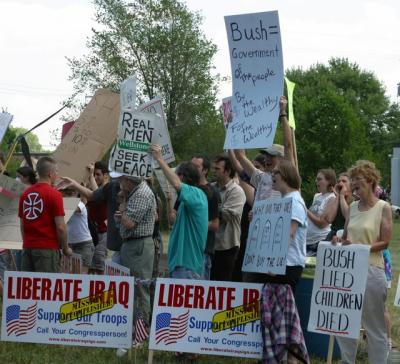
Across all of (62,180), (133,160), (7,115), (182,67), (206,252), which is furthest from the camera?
(182,67)

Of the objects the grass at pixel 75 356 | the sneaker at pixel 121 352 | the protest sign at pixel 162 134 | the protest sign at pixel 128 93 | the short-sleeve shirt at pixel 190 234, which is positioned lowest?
the grass at pixel 75 356

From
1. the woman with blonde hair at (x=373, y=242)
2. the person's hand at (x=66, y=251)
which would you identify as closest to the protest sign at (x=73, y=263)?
the person's hand at (x=66, y=251)

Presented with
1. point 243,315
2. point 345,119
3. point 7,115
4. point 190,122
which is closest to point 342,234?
point 243,315

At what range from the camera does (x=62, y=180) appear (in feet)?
36.4

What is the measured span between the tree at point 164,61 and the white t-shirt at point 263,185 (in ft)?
154

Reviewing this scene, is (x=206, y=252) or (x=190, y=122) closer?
(x=206, y=252)

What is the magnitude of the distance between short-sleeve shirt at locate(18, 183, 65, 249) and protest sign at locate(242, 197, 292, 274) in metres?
2.45

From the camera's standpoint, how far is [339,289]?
→ 824 centimetres

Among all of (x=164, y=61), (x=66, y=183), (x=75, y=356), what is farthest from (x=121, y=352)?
(x=164, y=61)

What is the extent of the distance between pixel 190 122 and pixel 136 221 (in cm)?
4784

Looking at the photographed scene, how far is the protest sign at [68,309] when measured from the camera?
29.8 ft

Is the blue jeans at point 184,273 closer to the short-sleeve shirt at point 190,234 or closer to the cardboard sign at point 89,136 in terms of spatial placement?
the short-sleeve shirt at point 190,234

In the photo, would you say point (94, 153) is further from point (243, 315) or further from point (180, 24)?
point (180, 24)

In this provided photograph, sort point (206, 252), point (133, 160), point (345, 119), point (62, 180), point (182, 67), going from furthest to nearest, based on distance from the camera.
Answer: point (345, 119)
point (182, 67)
point (62, 180)
point (206, 252)
point (133, 160)
